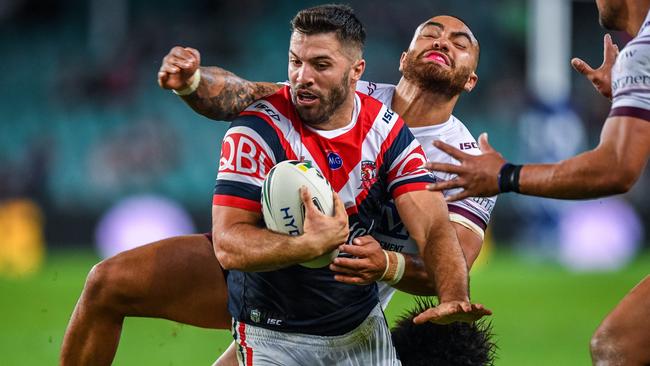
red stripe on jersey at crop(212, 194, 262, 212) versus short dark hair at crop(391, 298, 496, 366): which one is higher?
red stripe on jersey at crop(212, 194, 262, 212)

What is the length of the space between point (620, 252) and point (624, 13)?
15.6 meters

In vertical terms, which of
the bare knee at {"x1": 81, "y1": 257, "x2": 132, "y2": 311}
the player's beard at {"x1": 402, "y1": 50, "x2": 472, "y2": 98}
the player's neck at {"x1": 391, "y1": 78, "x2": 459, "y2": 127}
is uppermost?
the player's beard at {"x1": 402, "y1": 50, "x2": 472, "y2": 98}

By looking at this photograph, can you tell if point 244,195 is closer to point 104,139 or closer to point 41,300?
point 41,300

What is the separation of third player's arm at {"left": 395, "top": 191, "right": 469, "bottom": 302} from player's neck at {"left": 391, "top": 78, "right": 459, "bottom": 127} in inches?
48.2

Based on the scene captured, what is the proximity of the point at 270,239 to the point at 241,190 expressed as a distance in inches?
14.8

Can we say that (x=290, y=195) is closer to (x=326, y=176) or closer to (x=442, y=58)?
(x=326, y=176)

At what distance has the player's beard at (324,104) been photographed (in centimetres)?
580

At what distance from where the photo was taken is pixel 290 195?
5.29 meters

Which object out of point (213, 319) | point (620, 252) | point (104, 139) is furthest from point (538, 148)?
point (213, 319)

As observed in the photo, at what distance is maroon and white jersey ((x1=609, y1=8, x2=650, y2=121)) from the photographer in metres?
5.21

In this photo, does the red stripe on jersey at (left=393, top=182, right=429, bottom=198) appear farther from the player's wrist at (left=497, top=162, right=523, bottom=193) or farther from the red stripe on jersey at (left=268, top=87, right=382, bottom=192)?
the player's wrist at (left=497, top=162, right=523, bottom=193)

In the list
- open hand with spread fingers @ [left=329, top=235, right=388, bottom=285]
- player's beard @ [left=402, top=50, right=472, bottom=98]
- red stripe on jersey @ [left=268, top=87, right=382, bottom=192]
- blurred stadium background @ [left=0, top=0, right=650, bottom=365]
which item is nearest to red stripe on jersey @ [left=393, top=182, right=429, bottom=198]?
red stripe on jersey @ [left=268, top=87, right=382, bottom=192]

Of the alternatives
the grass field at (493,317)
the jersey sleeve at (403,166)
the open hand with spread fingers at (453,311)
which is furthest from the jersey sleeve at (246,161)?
the grass field at (493,317)

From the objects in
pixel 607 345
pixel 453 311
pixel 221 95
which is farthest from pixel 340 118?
pixel 607 345
